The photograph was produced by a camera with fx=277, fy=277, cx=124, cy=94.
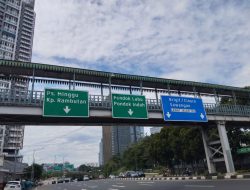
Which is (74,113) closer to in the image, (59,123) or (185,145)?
(59,123)

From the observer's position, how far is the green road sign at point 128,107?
786 inches

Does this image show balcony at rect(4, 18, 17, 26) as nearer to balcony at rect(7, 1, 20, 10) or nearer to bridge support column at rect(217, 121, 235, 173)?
balcony at rect(7, 1, 20, 10)

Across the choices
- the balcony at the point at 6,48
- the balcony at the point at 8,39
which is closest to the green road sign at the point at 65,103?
the balcony at the point at 6,48

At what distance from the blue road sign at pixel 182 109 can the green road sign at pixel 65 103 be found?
6.39 meters

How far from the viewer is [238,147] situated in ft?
108

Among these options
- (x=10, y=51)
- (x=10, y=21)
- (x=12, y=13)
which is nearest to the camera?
(x=10, y=51)

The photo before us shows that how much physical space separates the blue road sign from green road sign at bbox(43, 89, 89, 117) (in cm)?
639

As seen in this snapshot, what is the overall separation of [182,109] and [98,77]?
725 cm

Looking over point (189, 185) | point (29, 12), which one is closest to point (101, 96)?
point (189, 185)

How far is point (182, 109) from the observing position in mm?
22250

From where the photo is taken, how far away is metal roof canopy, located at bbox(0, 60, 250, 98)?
19.9 meters

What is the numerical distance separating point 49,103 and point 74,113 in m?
1.75

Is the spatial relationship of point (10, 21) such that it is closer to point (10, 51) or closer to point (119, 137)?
point (10, 51)

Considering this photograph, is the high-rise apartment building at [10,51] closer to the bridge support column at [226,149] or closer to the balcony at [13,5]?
the balcony at [13,5]
